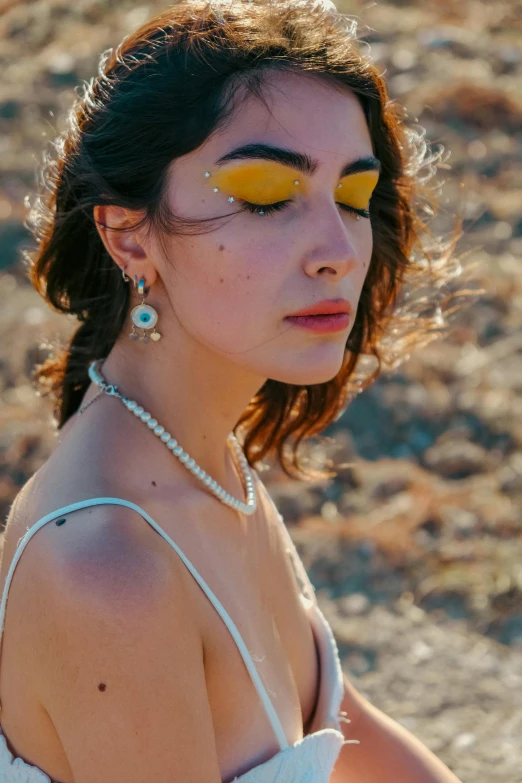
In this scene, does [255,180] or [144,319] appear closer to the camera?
[255,180]

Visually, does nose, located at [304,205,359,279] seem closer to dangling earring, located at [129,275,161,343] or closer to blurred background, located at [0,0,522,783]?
dangling earring, located at [129,275,161,343]

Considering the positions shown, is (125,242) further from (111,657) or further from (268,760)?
(268,760)

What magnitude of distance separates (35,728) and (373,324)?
1484 millimetres

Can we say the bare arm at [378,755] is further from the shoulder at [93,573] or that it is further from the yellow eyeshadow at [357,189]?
the yellow eyeshadow at [357,189]

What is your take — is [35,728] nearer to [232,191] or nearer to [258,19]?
[232,191]

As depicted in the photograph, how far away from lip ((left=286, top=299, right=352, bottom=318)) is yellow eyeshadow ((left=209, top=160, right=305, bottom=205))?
23 cm

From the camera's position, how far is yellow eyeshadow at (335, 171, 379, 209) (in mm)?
2158

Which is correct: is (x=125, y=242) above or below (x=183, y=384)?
above

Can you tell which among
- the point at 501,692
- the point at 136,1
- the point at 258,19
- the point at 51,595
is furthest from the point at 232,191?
the point at 136,1

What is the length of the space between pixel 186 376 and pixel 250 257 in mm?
314

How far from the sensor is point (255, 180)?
6.67 ft

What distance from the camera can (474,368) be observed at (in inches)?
224

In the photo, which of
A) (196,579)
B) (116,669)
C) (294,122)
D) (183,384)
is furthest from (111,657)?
(294,122)

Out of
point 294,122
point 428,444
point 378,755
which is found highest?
point 294,122
